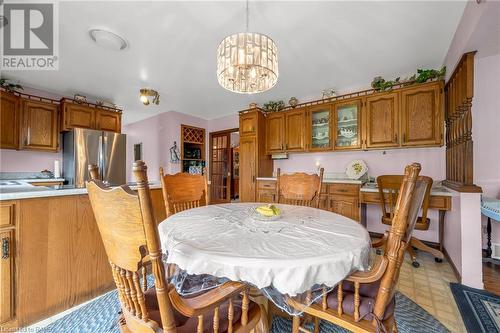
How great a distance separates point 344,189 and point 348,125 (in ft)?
3.42

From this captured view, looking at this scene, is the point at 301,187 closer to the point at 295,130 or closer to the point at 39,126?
the point at 295,130

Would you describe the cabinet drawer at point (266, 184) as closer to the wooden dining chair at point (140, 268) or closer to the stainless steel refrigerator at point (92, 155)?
the stainless steel refrigerator at point (92, 155)

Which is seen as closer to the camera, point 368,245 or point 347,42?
point 368,245

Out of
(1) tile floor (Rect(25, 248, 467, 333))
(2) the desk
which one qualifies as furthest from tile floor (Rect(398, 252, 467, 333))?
(2) the desk

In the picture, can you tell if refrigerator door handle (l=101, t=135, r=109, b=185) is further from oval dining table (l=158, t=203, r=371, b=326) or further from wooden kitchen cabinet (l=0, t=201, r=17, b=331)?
oval dining table (l=158, t=203, r=371, b=326)

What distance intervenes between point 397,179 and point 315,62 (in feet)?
5.67

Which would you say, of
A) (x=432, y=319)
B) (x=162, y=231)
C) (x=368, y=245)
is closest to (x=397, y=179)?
(x=432, y=319)

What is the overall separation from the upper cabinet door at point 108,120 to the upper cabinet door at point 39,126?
584mm

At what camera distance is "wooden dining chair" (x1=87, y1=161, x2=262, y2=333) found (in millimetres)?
576

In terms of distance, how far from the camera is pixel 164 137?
15.9 feet

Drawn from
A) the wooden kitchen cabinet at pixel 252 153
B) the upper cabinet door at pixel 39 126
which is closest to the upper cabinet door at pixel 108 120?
the upper cabinet door at pixel 39 126

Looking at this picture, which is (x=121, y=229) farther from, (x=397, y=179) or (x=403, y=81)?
(x=403, y=81)

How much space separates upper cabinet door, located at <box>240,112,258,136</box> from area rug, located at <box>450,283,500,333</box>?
10.5 feet

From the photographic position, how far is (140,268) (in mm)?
693
